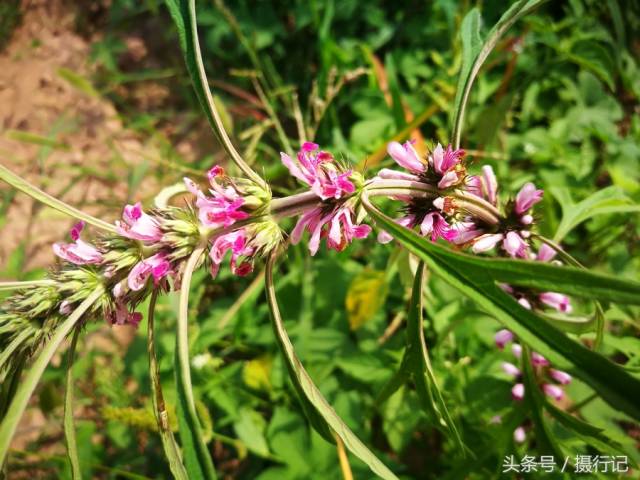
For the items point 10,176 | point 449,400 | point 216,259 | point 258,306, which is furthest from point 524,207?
point 258,306

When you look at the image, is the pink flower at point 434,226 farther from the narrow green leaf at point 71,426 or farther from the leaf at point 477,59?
the narrow green leaf at point 71,426

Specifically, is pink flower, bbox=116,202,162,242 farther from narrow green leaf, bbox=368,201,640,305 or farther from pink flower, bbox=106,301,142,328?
narrow green leaf, bbox=368,201,640,305

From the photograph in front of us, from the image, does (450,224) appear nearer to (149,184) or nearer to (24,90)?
(149,184)

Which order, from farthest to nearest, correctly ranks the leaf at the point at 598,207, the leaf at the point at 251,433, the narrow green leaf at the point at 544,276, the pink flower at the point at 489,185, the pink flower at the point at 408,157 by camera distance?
the leaf at the point at 251,433 < the leaf at the point at 598,207 < the pink flower at the point at 489,185 < the pink flower at the point at 408,157 < the narrow green leaf at the point at 544,276

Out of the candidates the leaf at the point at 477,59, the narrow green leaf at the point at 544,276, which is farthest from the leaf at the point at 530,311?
the leaf at the point at 477,59

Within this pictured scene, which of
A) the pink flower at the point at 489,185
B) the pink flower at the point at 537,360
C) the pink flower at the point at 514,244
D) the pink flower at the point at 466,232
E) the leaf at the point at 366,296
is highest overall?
the pink flower at the point at 489,185

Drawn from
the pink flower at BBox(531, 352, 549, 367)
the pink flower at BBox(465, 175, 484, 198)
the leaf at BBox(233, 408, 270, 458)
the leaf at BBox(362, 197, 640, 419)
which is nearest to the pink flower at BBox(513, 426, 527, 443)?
the pink flower at BBox(531, 352, 549, 367)

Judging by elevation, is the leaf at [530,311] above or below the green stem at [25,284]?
below

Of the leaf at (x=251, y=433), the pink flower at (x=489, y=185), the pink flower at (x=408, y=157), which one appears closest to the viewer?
the pink flower at (x=408, y=157)
